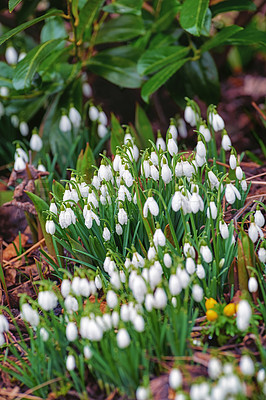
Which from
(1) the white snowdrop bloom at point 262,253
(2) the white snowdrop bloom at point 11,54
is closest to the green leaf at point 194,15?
(1) the white snowdrop bloom at point 262,253

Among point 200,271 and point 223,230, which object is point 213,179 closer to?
point 223,230

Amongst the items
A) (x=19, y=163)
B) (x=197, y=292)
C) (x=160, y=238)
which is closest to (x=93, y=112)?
(x=19, y=163)

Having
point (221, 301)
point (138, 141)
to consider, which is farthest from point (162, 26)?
point (221, 301)

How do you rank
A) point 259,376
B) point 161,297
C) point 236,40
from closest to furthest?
point 259,376
point 161,297
point 236,40

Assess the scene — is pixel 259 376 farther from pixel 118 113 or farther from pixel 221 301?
pixel 118 113

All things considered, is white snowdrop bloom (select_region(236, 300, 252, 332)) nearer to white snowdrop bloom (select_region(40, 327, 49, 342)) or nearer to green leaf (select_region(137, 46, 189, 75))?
white snowdrop bloom (select_region(40, 327, 49, 342))

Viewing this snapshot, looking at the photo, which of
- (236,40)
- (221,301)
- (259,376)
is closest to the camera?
(259,376)
